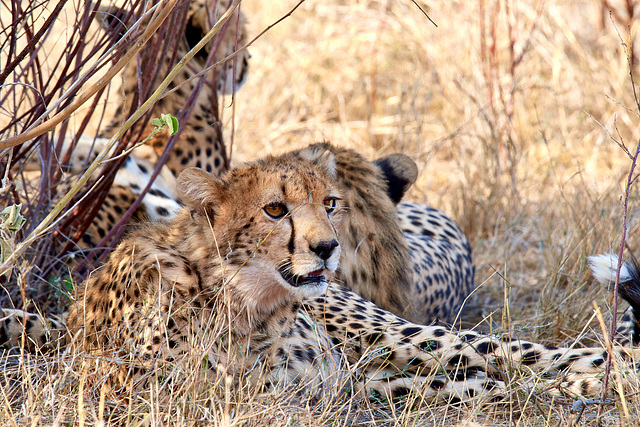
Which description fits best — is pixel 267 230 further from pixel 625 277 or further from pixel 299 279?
pixel 625 277

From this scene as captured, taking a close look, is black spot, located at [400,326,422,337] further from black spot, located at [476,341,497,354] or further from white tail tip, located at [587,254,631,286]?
white tail tip, located at [587,254,631,286]

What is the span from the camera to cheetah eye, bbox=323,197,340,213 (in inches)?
88.4

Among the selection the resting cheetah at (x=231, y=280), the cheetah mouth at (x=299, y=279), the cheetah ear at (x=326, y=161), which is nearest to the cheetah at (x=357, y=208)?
the cheetah ear at (x=326, y=161)

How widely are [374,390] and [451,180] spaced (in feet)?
8.86

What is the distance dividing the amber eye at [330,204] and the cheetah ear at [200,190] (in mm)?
297

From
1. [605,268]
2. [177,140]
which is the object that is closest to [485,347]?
[605,268]

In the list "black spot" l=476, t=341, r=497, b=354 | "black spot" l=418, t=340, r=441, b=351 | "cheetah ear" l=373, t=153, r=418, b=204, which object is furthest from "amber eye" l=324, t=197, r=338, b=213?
"cheetah ear" l=373, t=153, r=418, b=204

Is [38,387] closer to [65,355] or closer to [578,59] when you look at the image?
[65,355]

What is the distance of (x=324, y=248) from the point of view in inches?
79.8

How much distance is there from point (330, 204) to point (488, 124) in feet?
8.29

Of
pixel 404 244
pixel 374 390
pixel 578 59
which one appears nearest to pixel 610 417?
pixel 374 390

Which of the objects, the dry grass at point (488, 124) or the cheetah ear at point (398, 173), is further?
the cheetah ear at point (398, 173)

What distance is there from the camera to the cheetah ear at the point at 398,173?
327 centimetres

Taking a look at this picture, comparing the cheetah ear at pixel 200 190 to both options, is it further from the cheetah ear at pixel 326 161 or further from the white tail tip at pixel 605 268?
A: the white tail tip at pixel 605 268
